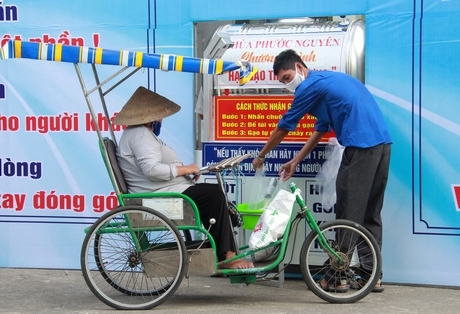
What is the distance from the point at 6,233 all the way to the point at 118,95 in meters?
1.50

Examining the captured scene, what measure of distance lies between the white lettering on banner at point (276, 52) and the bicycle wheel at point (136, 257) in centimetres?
136

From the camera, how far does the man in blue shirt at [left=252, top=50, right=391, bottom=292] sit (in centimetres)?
563

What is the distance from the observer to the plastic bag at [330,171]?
6023 mm

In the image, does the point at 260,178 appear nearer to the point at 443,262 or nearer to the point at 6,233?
the point at 443,262

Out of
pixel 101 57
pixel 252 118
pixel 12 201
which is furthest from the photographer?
pixel 12 201

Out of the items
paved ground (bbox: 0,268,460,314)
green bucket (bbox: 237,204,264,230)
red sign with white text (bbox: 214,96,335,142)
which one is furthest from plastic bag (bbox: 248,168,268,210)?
paved ground (bbox: 0,268,460,314)

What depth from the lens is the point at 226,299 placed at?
582 cm

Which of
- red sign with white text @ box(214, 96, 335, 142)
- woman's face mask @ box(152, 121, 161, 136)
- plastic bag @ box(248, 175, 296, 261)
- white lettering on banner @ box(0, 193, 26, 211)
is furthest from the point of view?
white lettering on banner @ box(0, 193, 26, 211)

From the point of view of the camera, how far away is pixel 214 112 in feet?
20.9

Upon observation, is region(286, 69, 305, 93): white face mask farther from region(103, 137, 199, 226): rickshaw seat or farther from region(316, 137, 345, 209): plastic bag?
region(103, 137, 199, 226): rickshaw seat

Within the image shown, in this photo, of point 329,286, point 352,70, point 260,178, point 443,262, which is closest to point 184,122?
point 260,178

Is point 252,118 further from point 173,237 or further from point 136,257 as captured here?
point 136,257

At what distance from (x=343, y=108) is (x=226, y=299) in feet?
5.09

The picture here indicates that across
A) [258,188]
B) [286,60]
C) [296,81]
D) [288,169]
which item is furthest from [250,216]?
[286,60]
